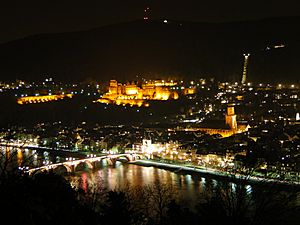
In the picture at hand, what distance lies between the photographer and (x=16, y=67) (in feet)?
97.8

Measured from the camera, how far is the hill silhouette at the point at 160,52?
28359 mm

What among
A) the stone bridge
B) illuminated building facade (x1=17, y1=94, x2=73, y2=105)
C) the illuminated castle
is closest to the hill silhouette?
illuminated building facade (x1=17, y1=94, x2=73, y2=105)

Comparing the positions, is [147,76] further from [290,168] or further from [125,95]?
[290,168]

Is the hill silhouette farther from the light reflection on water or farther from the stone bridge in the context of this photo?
the light reflection on water

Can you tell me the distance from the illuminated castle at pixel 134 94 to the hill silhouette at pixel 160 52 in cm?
611

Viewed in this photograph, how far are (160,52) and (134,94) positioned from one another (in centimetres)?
1433

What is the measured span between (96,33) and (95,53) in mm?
4744

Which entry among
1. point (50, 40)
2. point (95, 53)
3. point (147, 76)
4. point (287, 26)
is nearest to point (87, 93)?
point (147, 76)

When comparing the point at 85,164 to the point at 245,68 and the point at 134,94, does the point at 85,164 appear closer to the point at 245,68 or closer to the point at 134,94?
the point at 134,94

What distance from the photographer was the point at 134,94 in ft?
66.5

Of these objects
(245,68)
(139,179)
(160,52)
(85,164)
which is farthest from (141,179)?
(160,52)

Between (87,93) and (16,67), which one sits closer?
(87,93)

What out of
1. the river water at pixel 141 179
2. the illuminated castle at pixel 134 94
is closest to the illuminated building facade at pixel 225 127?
the illuminated castle at pixel 134 94

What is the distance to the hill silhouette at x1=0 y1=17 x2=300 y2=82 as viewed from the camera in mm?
28359
